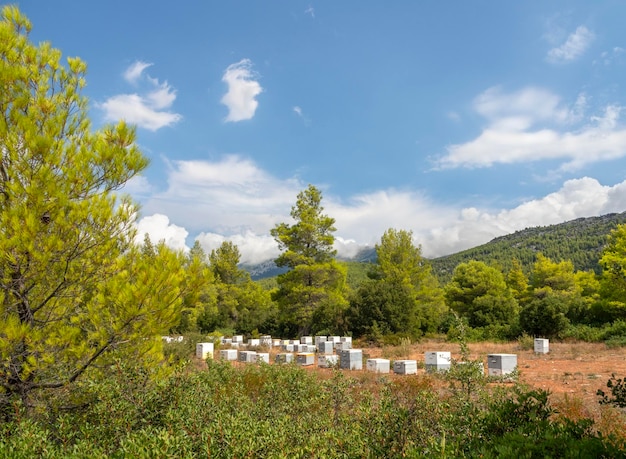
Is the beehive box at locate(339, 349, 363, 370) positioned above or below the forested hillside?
below

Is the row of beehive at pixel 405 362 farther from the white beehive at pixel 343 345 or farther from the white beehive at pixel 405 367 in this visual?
the white beehive at pixel 343 345

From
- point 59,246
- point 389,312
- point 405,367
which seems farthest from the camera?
point 389,312

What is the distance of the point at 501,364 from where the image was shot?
571 inches

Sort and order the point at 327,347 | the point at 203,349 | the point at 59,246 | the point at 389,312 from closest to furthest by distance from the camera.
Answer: the point at 59,246, the point at 203,349, the point at 327,347, the point at 389,312

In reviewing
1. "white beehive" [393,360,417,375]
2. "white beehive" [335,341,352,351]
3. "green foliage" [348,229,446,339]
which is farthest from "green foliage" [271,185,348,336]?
"white beehive" [393,360,417,375]

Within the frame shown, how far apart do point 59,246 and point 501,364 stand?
13.9 m

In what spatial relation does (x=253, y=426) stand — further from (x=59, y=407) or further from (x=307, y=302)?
(x=307, y=302)

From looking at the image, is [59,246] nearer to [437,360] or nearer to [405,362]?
[405,362]

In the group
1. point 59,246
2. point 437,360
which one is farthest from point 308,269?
point 59,246

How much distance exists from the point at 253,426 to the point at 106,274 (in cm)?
309

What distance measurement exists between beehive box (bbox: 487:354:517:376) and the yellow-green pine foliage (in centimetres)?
1257

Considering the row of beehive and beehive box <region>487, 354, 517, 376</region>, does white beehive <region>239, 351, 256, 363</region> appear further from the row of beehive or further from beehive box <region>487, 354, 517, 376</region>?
beehive box <region>487, 354, 517, 376</region>

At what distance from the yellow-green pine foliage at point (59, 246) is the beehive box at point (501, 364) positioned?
12571 millimetres

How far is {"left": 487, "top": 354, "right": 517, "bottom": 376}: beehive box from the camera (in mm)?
14484
